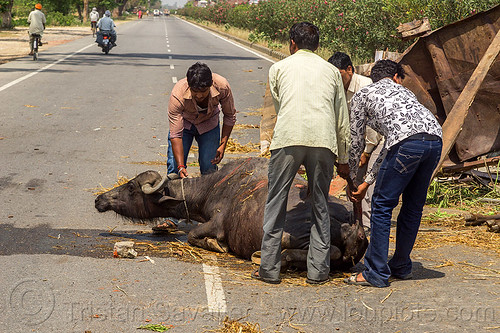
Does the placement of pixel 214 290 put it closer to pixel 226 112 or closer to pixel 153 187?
pixel 153 187

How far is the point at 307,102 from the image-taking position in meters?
5.57

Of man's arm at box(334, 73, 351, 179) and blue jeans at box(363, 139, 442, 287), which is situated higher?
man's arm at box(334, 73, 351, 179)

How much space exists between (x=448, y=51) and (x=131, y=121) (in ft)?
23.8

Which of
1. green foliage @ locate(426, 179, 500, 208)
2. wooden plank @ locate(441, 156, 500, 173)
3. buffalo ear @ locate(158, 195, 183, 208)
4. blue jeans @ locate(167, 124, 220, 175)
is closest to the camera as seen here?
buffalo ear @ locate(158, 195, 183, 208)

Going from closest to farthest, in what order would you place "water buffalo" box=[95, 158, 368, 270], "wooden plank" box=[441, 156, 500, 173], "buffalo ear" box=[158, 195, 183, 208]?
1. "water buffalo" box=[95, 158, 368, 270]
2. "buffalo ear" box=[158, 195, 183, 208]
3. "wooden plank" box=[441, 156, 500, 173]

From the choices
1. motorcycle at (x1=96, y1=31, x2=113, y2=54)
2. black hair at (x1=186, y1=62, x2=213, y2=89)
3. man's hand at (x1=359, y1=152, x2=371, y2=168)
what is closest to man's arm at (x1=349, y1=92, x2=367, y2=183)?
man's hand at (x1=359, y1=152, x2=371, y2=168)

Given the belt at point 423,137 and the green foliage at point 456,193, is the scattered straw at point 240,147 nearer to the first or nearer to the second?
the green foliage at point 456,193

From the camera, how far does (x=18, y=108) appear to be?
50.4ft

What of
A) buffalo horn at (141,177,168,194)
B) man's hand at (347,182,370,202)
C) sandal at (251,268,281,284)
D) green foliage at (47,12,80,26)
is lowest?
green foliage at (47,12,80,26)

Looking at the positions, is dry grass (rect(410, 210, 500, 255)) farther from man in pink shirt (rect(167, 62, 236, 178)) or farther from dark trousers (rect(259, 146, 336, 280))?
man in pink shirt (rect(167, 62, 236, 178))

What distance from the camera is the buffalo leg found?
272 inches

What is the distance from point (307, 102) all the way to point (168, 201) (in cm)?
254

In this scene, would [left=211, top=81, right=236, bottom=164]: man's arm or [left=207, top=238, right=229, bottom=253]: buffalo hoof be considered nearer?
[left=207, top=238, right=229, bottom=253]: buffalo hoof

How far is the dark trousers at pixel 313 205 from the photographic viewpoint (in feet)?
18.5
